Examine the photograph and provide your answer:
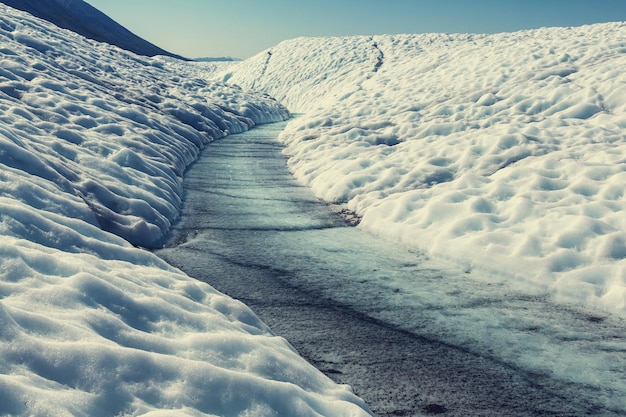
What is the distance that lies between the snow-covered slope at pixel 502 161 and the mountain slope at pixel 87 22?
257 feet

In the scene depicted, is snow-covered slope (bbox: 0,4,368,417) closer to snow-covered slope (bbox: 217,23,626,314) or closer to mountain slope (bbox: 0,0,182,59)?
snow-covered slope (bbox: 217,23,626,314)

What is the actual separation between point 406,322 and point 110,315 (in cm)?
223

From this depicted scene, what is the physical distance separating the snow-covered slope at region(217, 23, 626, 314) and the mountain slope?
257 ft

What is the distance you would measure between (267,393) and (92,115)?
361 inches

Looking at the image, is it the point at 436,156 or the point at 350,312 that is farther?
the point at 436,156

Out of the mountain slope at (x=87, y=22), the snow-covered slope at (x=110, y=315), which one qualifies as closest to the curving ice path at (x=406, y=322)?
the snow-covered slope at (x=110, y=315)

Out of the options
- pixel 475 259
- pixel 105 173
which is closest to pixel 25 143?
pixel 105 173

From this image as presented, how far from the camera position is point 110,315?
118 inches

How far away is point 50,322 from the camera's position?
2619 mm

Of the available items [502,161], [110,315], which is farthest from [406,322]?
[502,161]

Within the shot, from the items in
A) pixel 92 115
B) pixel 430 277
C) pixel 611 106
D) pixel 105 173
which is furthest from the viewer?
pixel 611 106

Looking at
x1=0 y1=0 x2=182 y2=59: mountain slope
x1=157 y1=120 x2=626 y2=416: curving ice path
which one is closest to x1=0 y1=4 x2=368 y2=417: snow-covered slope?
x1=157 y1=120 x2=626 y2=416: curving ice path

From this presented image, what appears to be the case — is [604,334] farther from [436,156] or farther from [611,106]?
[611,106]

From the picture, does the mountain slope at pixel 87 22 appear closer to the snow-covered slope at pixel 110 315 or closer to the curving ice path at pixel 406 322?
the snow-covered slope at pixel 110 315
